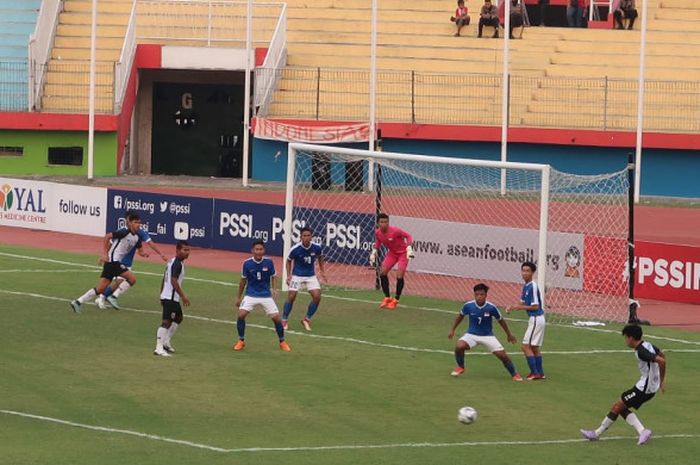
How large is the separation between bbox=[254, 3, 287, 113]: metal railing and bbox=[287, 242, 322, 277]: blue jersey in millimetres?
26057

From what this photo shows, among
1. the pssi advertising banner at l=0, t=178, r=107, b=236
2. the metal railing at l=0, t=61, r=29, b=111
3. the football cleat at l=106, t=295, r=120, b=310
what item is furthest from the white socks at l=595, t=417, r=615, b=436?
the metal railing at l=0, t=61, r=29, b=111

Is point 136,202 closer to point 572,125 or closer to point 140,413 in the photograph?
point 572,125

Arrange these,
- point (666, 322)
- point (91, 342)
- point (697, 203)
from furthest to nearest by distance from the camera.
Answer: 1. point (697, 203)
2. point (666, 322)
3. point (91, 342)

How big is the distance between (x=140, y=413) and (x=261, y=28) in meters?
36.9

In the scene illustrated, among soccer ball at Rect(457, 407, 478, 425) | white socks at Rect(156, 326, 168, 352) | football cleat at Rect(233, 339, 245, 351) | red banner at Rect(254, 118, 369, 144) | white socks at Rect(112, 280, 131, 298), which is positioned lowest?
soccer ball at Rect(457, 407, 478, 425)

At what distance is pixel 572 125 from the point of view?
53562 mm

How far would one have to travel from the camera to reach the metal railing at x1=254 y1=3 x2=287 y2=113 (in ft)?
181

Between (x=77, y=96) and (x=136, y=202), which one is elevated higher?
(x=77, y=96)

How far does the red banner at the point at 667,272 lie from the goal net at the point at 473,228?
2.86 feet

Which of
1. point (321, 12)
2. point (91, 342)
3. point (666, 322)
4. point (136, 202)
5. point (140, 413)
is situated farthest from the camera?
point (321, 12)

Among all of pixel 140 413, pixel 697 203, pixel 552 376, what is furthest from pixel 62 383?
pixel 697 203

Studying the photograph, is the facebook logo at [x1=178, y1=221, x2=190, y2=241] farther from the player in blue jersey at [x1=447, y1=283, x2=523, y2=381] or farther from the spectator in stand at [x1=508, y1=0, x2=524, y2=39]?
the spectator in stand at [x1=508, y1=0, x2=524, y2=39]

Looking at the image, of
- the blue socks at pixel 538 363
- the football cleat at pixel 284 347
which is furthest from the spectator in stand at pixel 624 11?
the blue socks at pixel 538 363

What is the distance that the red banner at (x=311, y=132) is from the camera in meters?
52.8
